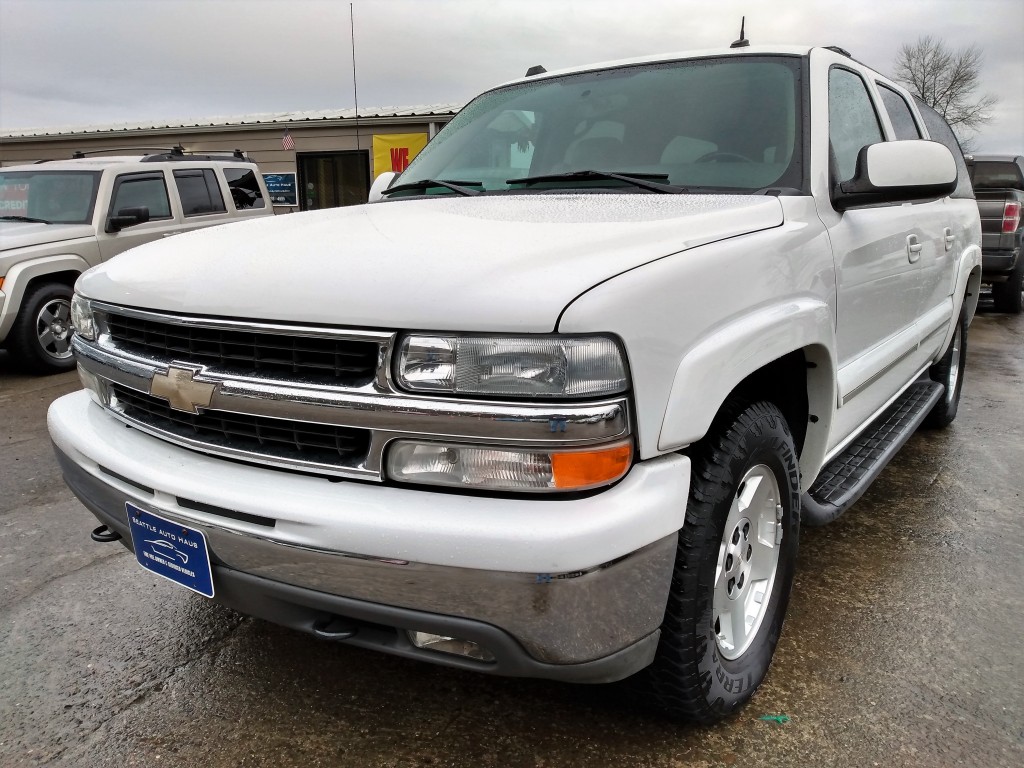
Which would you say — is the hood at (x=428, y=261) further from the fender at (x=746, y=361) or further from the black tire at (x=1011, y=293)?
the black tire at (x=1011, y=293)

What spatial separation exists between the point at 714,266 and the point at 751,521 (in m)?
0.72

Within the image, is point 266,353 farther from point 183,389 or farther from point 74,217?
point 74,217

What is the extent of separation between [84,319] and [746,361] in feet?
5.96

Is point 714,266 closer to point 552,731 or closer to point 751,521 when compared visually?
point 751,521

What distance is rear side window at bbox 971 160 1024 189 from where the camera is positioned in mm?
8914

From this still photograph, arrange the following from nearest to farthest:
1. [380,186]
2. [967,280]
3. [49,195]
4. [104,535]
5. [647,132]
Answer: [104,535]
[647,132]
[380,186]
[967,280]
[49,195]

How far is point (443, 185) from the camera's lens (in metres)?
2.83

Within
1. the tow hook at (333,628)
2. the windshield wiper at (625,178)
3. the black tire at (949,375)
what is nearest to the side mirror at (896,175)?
the windshield wiper at (625,178)

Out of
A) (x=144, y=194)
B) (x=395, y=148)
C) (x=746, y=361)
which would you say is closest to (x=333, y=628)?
(x=746, y=361)

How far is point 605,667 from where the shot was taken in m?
1.59

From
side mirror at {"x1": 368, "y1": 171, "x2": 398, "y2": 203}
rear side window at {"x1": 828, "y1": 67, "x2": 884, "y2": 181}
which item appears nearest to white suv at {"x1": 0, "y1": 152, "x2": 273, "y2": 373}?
side mirror at {"x1": 368, "y1": 171, "x2": 398, "y2": 203}

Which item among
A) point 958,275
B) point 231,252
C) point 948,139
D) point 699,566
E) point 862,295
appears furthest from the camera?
point 948,139

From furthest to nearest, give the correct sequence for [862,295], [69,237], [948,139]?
[69,237]
[948,139]
[862,295]

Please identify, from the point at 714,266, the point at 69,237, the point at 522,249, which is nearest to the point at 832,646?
the point at 714,266
